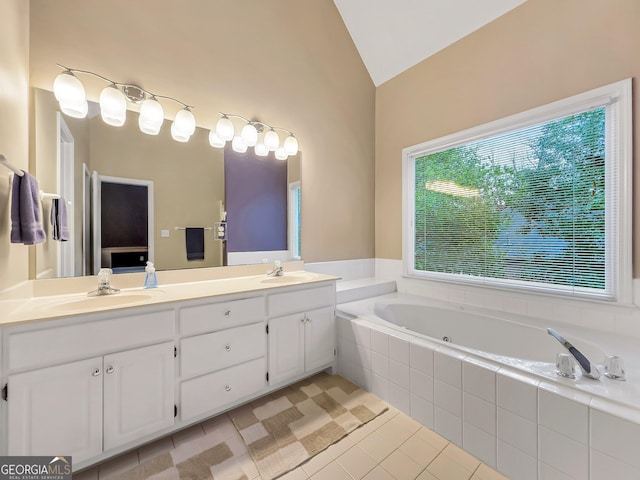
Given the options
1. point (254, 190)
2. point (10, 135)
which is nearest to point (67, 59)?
point (10, 135)

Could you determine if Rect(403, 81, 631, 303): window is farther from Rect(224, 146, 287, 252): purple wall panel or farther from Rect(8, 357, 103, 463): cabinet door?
Rect(8, 357, 103, 463): cabinet door

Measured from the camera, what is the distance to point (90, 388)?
3.85 ft

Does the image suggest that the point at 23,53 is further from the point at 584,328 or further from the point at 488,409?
the point at 584,328

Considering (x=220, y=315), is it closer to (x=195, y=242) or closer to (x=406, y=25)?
(x=195, y=242)

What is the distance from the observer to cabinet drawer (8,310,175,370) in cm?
104

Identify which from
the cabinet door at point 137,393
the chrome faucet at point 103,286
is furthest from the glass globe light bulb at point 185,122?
the cabinet door at point 137,393

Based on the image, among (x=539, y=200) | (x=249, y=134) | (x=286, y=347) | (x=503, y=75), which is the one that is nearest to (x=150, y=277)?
(x=286, y=347)

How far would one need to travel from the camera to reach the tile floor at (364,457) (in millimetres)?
1250

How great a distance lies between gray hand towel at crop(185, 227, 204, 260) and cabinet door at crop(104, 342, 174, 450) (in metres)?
0.72

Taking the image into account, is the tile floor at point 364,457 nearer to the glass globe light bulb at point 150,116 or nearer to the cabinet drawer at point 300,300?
the cabinet drawer at point 300,300

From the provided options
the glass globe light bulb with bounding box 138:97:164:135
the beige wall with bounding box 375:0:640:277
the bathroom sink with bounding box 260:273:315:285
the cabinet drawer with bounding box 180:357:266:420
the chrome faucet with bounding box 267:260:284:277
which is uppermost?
the beige wall with bounding box 375:0:640:277

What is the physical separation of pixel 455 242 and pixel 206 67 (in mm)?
2519

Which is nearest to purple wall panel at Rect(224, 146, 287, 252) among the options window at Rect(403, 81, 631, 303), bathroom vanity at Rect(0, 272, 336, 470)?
bathroom vanity at Rect(0, 272, 336, 470)

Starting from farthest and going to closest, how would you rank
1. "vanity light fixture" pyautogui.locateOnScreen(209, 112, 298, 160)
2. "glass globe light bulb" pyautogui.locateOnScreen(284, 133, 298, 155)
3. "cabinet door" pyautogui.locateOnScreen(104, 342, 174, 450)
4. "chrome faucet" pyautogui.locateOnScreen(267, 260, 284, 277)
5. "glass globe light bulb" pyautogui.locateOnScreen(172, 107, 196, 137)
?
1. "glass globe light bulb" pyautogui.locateOnScreen(284, 133, 298, 155)
2. "chrome faucet" pyautogui.locateOnScreen(267, 260, 284, 277)
3. "vanity light fixture" pyautogui.locateOnScreen(209, 112, 298, 160)
4. "glass globe light bulb" pyautogui.locateOnScreen(172, 107, 196, 137)
5. "cabinet door" pyautogui.locateOnScreen(104, 342, 174, 450)
